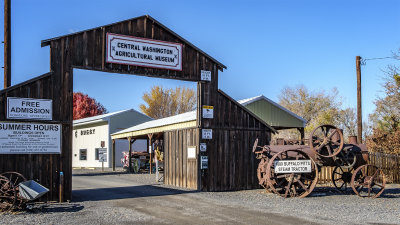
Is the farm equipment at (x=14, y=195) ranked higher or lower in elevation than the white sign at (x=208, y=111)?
lower

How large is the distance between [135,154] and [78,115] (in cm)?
4143

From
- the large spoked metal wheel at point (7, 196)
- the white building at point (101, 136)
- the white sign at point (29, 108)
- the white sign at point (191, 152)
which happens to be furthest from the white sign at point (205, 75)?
the white building at point (101, 136)

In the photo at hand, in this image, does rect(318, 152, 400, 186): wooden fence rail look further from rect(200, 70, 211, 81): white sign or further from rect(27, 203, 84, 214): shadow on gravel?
rect(27, 203, 84, 214): shadow on gravel

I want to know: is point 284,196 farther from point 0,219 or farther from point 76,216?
point 0,219

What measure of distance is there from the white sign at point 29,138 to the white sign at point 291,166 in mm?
7855

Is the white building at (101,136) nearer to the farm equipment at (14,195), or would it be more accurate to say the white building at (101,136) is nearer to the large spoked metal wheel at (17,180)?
the large spoked metal wheel at (17,180)

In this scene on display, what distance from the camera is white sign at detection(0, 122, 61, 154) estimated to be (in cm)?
1412

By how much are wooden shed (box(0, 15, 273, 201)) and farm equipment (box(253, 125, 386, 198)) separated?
2.31 m

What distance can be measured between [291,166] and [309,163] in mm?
720

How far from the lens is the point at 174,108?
7019 centimetres

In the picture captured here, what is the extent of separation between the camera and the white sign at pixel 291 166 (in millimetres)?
16469

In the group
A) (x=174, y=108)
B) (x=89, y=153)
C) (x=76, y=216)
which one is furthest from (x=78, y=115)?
(x=76, y=216)

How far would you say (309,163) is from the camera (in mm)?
16625

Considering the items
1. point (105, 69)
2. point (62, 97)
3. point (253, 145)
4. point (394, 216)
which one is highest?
point (105, 69)
